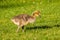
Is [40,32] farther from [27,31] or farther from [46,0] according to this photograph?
[46,0]

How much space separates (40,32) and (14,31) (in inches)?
51.7

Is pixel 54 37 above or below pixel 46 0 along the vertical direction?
above

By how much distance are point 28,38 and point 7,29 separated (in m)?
2.51

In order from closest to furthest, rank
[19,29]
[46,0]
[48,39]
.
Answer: [48,39] < [19,29] < [46,0]

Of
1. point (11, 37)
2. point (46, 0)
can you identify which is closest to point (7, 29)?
point (11, 37)

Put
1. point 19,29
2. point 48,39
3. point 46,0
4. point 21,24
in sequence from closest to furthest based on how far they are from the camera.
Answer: point 48,39, point 21,24, point 19,29, point 46,0

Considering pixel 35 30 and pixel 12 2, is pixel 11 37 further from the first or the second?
pixel 12 2

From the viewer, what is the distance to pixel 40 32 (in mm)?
12539

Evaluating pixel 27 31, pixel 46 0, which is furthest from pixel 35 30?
pixel 46 0

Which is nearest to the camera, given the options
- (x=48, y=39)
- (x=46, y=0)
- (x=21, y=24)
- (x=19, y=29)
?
(x=48, y=39)

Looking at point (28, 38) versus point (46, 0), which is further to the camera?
point (46, 0)

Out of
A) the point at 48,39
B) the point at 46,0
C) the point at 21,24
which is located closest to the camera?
the point at 48,39

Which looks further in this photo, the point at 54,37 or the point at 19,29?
the point at 19,29

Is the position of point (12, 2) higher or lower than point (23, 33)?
lower
